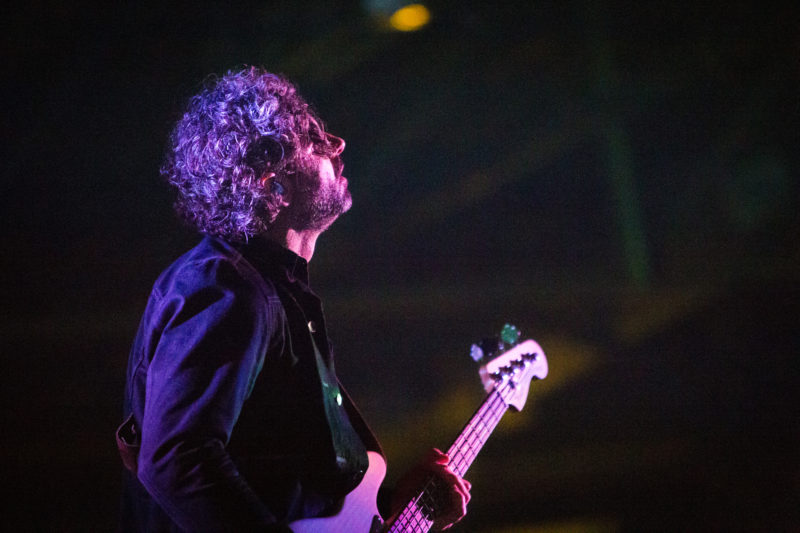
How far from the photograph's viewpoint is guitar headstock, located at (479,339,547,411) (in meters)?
2.05

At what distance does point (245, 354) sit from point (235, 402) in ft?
0.29

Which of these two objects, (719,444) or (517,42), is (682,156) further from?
(719,444)

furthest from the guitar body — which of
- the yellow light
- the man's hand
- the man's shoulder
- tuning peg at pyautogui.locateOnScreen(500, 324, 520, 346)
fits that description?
the yellow light

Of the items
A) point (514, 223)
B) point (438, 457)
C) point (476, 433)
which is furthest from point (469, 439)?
point (514, 223)

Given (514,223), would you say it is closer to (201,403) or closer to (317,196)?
(317,196)

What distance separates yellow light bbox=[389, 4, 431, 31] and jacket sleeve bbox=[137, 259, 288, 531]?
6.44ft

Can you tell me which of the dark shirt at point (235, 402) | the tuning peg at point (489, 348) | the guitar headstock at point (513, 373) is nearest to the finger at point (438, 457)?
the dark shirt at point (235, 402)

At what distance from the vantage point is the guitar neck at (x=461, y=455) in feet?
4.66

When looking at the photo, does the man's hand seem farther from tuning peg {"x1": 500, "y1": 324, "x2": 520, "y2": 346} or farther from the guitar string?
tuning peg {"x1": 500, "y1": 324, "x2": 520, "y2": 346}

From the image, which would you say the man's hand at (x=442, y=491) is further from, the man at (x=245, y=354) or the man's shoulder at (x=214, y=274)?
the man's shoulder at (x=214, y=274)

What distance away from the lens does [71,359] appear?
6.12 ft

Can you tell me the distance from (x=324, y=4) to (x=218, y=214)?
4.73 feet

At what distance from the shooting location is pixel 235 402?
3.10 feet

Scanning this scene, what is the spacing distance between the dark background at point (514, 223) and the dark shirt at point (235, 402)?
997 mm
